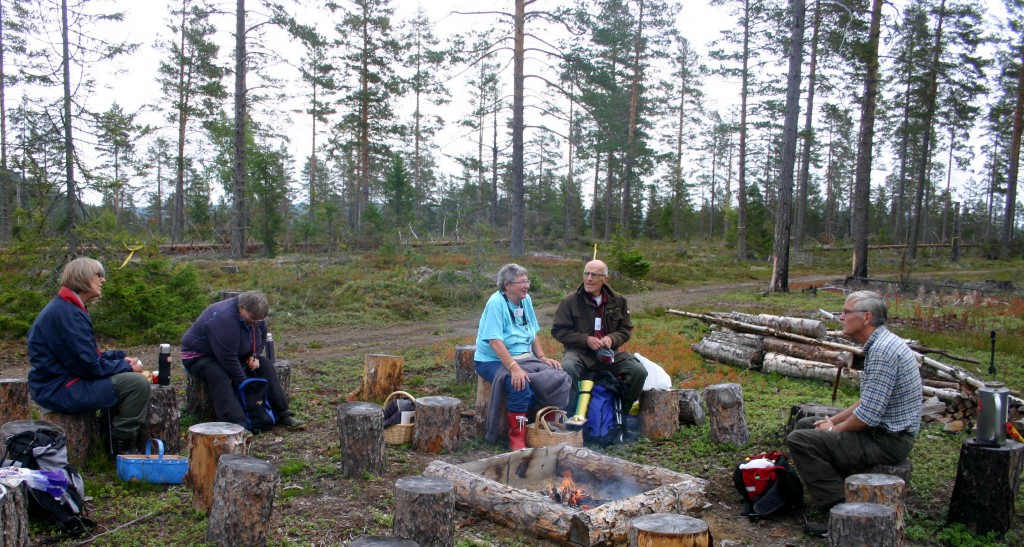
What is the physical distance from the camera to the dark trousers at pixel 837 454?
4574mm

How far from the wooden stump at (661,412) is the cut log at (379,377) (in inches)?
110

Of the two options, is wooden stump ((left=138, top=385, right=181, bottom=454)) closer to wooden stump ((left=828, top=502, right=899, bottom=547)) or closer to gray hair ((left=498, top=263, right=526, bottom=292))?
gray hair ((left=498, top=263, right=526, bottom=292))

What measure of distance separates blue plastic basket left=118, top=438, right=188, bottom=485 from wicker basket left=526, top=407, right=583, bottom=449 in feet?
8.71

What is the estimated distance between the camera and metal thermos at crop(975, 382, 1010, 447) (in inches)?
175

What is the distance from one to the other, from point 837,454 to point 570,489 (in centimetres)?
181

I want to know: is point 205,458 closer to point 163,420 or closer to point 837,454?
point 163,420

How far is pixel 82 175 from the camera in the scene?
1130cm

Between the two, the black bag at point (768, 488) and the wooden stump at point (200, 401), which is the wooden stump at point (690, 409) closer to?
the black bag at point (768, 488)

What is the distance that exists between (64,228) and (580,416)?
32.2ft

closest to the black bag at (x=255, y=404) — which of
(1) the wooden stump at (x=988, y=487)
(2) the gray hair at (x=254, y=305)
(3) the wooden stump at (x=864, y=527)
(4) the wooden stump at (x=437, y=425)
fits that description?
(2) the gray hair at (x=254, y=305)

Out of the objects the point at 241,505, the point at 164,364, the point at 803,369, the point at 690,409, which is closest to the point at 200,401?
the point at 164,364

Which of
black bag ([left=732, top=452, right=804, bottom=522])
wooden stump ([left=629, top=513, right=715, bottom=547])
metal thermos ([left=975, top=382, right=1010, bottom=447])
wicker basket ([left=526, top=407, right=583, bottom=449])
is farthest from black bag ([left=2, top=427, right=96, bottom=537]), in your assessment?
metal thermos ([left=975, top=382, right=1010, bottom=447])

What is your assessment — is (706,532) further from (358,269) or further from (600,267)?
(358,269)

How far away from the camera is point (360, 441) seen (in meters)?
5.23
